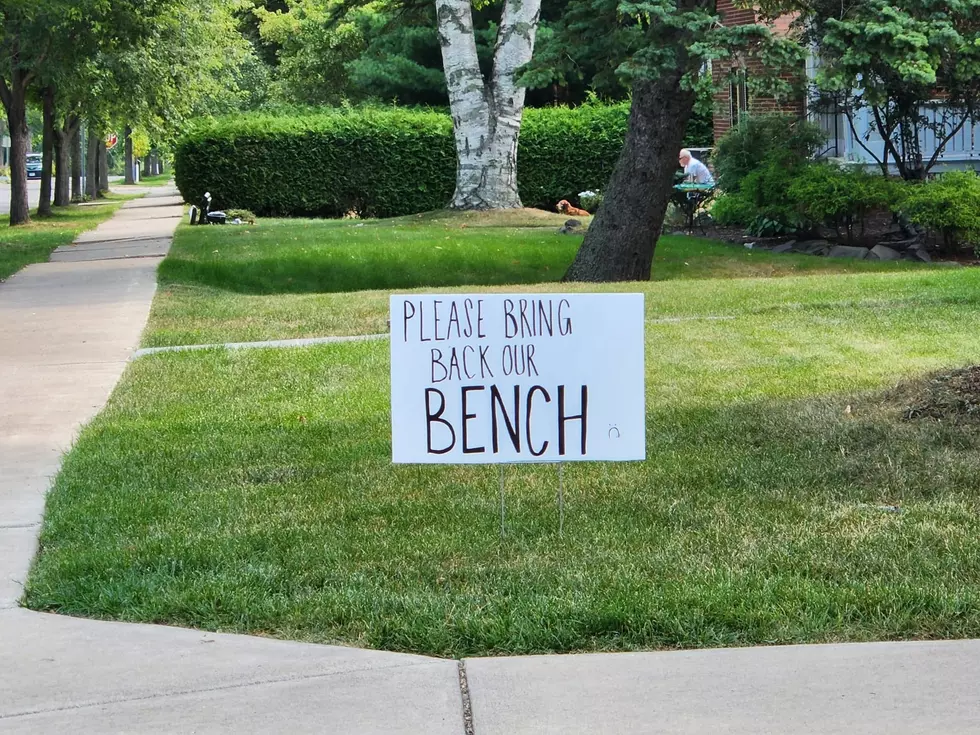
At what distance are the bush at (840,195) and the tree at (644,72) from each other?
411cm

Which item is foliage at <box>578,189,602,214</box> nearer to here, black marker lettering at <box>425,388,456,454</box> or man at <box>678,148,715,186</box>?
man at <box>678,148,715,186</box>

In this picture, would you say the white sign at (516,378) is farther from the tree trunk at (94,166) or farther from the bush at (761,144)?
the tree trunk at (94,166)

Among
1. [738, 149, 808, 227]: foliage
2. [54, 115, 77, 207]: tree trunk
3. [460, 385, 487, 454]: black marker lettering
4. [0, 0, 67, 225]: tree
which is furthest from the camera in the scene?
[54, 115, 77, 207]: tree trunk

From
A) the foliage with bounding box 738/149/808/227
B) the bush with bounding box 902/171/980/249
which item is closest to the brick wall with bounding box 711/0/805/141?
the foliage with bounding box 738/149/808/227

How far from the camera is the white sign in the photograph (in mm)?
Answer: 5312

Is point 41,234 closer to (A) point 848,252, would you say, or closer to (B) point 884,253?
(A) point 848,252

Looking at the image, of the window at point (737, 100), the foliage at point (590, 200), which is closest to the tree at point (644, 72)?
the window at point (737, 100)

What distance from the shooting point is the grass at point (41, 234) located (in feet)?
68.3

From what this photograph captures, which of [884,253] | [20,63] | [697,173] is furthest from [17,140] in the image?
[884,253]

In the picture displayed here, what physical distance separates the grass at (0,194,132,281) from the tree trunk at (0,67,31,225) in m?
0.42

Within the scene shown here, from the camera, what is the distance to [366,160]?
3123 cm

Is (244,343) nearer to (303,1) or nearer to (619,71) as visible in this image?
(619,71)

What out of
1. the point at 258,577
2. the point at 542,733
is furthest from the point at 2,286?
the point at 542,733

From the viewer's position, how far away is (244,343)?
1107 centimetres
